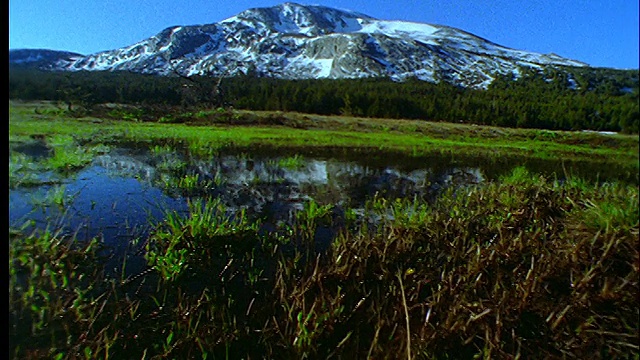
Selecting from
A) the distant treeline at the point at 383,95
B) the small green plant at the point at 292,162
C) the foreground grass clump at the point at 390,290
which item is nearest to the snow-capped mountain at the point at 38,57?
the distant treeline at the point at 383,95

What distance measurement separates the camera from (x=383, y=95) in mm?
2027

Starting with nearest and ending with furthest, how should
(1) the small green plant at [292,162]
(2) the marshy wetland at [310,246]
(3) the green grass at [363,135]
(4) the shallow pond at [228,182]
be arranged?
1. (3) the green grass at [363,135]
2. (2) the marshy wetland at [310,246]
3. (4) the shallow pond at [228,182]
4. (1) the small green plant at [292,162]

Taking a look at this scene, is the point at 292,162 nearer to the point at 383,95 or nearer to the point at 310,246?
the point at 310,246

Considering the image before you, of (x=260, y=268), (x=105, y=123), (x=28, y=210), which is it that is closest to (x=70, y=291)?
(x=28, y=210)

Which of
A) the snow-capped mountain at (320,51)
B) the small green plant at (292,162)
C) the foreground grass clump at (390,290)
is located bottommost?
the foreground grass clump at (390,290)

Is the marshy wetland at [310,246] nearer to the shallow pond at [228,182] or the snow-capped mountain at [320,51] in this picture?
the shallow pond at [228,182]

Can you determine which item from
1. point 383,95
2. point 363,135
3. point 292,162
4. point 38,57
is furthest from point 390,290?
point 38,57

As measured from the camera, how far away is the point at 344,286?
2.45m

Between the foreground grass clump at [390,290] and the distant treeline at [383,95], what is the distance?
44 cm

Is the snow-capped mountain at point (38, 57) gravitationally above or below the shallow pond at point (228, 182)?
above

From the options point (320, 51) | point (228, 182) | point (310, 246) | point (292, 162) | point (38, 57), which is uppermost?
point (320, 51)

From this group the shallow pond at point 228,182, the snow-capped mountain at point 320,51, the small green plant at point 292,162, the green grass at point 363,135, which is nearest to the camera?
the green grass at point 363,135

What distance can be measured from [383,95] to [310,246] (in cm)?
155

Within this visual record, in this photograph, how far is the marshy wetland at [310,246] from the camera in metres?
1.62
